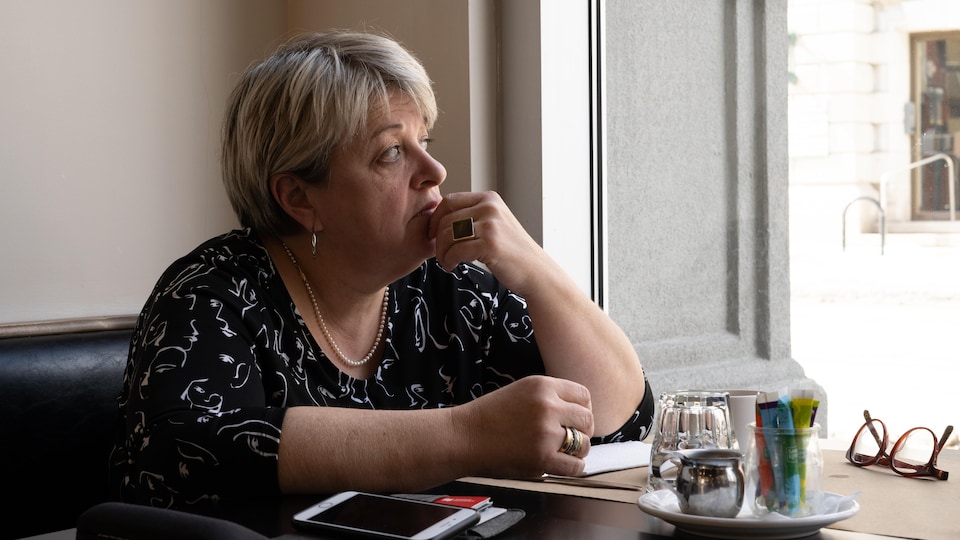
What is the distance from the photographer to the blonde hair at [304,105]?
4.88ft

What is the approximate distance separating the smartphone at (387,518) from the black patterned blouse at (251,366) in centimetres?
16

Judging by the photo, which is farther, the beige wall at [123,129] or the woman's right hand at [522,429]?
the beige wall at [123,129]

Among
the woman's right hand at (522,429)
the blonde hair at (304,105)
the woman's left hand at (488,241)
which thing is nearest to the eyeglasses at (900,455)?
the woman's right hand at (522,429)

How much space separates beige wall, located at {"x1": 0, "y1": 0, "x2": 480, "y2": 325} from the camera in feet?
6.08

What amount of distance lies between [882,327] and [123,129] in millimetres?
1509

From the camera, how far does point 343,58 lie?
1.53 metres

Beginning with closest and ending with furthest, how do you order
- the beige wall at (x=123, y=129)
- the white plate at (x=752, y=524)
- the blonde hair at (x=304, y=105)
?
the white plate at (x=752, y=524) < the blonde hair at (x=304, y=105) < the beige wall at (x=123, y=129)

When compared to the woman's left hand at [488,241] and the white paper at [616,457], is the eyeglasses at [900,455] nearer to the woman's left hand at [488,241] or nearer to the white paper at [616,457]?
the white paper at [616,457]

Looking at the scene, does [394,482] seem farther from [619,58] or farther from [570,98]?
[619,58]

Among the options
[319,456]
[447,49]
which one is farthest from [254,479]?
[447,49]

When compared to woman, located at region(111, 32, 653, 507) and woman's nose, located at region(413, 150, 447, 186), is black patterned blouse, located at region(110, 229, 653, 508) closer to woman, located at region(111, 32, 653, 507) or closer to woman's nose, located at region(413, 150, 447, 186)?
woman, located at region(111, 32, 653, 507)

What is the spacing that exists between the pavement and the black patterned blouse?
539 millimetres

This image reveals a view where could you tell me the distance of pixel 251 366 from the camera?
1349mm

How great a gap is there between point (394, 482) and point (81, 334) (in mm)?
874
